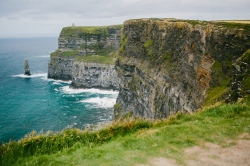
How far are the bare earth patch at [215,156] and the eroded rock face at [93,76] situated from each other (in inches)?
3536

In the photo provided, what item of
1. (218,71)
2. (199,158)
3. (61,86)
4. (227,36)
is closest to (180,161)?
(199,158)

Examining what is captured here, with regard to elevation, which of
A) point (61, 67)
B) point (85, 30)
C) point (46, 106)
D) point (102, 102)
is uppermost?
point (85, 30)

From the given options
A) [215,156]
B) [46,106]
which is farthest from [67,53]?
[215,156]

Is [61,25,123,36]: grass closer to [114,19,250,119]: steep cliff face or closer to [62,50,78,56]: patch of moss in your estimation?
[62,50,78,56]: patch of moss

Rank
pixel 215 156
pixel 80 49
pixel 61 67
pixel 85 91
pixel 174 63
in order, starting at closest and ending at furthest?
pixel 215 156
pixel 174 63
pixel 85 91
pixel 61 67
pixel 80 49

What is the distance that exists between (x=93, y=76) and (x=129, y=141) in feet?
307

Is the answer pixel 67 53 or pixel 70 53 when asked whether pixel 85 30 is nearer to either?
pixel 70 53

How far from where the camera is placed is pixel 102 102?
8269cm

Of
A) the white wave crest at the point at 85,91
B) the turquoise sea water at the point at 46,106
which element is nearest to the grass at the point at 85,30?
the turquoise sea water at the point at 46,106

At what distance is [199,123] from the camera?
15.4 meters

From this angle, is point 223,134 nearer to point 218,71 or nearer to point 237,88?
point 237,88

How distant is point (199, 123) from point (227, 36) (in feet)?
55.9

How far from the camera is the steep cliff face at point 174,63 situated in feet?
91.9

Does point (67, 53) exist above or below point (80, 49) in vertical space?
below
